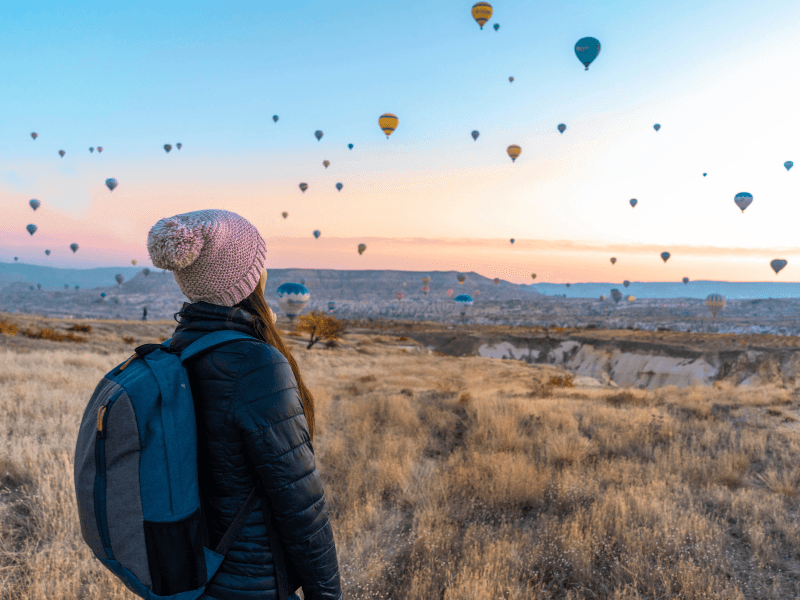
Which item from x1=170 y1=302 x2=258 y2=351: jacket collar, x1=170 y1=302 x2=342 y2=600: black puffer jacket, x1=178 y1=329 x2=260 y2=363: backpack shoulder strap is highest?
x1=170 y1=302 x2=258 y2=351: jacket collar

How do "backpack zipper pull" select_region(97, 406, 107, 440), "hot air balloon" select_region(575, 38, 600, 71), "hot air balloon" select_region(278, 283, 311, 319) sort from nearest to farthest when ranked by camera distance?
"backpack zipper pull" select_region(97, 406, 107, 440), "hot air balloon" select_region(575, 38, 600, 71), "hot air balloon" select_region(278, 283, 311, 319)

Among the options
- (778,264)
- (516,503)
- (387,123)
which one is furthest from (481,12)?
(778,264)

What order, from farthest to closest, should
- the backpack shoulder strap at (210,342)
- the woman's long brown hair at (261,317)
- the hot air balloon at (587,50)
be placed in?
the hot air balloon at (587,50) < the woman's long brown hair at (261,317) < the backpack shoulder strap at (210,342)

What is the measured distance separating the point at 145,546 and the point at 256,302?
952 millimetres

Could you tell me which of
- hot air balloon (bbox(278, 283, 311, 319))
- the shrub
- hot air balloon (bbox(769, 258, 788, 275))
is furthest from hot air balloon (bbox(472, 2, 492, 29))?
hot air balloon (bbox(769, 258, 788, 275))

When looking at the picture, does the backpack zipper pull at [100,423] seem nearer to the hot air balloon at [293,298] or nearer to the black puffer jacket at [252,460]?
the black puffer jacket at [252,460]

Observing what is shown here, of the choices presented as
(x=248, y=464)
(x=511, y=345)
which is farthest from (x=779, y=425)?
(x=511, y=345)

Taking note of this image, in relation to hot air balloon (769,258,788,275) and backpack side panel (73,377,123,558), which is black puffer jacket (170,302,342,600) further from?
hot air balloon (769,258,788,275)

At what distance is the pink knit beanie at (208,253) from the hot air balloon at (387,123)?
128ft

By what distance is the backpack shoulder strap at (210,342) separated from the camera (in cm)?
154

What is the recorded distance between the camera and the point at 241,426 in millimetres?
1553

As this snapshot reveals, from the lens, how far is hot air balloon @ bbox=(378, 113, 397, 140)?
38.2 meters

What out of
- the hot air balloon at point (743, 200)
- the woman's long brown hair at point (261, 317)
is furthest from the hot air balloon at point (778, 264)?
the woman's long brown hair at point (261, 317)

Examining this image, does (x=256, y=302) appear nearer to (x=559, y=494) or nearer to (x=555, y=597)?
(x=555, y=597)
